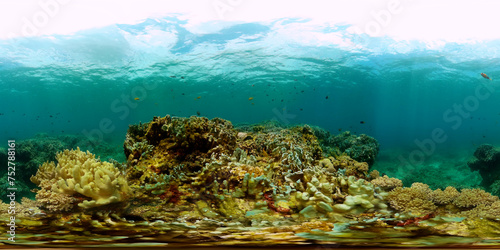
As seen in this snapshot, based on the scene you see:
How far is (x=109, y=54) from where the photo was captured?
70.8 feet

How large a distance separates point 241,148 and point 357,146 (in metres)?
6.70

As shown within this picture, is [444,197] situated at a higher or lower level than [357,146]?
lower

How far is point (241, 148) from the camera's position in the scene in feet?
16.9

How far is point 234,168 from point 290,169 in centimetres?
92

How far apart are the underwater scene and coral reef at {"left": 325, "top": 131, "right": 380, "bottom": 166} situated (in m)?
0.09

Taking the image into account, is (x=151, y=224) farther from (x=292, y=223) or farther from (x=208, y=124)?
(x=208, y=124)

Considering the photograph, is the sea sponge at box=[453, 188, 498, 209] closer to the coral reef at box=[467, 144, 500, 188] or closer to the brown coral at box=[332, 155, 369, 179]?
the brown coral at box=[332, 155, 369, 179]

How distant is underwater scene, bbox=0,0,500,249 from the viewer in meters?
2.44

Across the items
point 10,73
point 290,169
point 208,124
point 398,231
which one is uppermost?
point 10,73

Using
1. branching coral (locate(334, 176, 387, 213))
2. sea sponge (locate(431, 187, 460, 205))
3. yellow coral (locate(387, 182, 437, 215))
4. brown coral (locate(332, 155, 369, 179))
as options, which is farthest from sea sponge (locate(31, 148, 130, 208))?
brown coral (locate(332, 155, 369, 179))

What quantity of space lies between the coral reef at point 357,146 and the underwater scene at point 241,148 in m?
0.09

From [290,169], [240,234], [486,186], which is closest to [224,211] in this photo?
[240,234]

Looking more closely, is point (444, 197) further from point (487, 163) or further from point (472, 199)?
point (487, 163)

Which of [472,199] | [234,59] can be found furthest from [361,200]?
[234,59]
